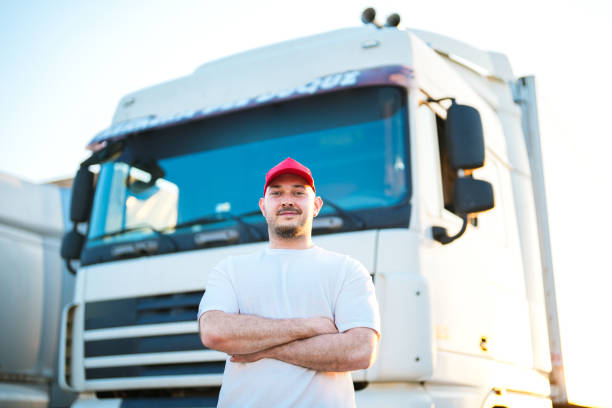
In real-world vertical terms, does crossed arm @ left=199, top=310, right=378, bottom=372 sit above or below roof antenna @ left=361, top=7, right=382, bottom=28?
below

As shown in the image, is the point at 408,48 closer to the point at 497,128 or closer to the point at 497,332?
the point at 497,128

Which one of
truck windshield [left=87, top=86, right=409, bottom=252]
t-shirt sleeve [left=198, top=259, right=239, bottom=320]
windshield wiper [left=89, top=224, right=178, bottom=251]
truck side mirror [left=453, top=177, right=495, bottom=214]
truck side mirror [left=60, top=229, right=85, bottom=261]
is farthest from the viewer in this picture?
truck side mirror [left=60, top=229, right=85, bottom=261]

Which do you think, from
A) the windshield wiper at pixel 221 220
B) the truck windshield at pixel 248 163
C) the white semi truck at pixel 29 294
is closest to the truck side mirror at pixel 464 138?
the truck windshield at pixel 248 163

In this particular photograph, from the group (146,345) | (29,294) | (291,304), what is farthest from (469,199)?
(29,294)

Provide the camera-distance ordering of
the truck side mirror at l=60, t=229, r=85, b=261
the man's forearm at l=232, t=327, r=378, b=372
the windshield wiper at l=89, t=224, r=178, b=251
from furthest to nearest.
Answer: the truck side mirror at l=60, t=229, r=85, b=261, the windshield wiper at l=89, t=224, r=178, b=251, the man's forearm at l=232, t=327, r=378, b=372

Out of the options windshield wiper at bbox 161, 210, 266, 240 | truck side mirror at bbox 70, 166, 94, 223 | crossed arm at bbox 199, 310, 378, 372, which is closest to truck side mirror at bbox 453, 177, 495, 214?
windshield wiper at bbox 161, 210, 266, 240

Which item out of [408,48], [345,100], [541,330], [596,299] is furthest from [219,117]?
[596,299]

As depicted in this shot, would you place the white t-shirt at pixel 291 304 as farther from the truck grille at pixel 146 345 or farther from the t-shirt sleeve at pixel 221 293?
the truck grille at pixel 146 345

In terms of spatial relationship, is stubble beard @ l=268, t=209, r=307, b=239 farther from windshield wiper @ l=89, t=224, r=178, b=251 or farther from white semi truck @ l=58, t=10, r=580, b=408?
windshield wiper @ l=89, t=224, r=178, b=251

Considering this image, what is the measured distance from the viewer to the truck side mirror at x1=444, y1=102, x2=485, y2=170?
134 inches

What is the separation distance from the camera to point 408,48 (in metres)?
3.78

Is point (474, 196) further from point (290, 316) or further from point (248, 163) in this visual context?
point (290, 316)

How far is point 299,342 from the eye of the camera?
2.02 metres

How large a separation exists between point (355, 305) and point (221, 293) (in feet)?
1.36
